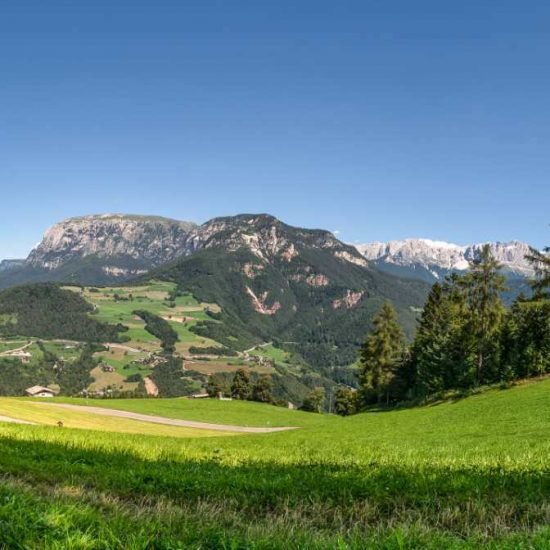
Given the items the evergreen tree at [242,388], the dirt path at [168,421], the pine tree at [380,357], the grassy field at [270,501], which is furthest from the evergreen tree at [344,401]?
the grassy field at [270,501]

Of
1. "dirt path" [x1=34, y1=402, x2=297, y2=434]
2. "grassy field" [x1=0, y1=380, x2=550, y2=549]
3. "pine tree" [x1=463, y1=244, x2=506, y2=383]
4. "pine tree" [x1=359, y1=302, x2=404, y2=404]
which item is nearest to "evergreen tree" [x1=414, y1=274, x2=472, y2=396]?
"pine tree" [x1=463, y1=244, x2=506, y2=383]

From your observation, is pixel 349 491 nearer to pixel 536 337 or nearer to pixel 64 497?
pixel 64 497

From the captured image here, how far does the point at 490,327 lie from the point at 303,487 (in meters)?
58.8

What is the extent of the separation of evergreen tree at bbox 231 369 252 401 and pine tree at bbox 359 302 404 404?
153ft

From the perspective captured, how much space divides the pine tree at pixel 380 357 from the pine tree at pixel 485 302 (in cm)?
2158

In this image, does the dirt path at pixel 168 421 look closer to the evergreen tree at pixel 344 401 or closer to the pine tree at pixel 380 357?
the pine tree at pixel 380 357

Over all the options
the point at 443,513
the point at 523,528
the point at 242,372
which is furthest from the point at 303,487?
the point at 242,372

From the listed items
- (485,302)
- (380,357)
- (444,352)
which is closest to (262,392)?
(380,357)

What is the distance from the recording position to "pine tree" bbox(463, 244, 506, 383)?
195ft

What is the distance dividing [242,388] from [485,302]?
3057 inches

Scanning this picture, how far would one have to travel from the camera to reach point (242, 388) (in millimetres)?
125938

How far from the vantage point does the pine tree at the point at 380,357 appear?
275ft

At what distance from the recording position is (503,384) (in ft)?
178

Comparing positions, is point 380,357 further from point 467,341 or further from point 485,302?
point 485,302
